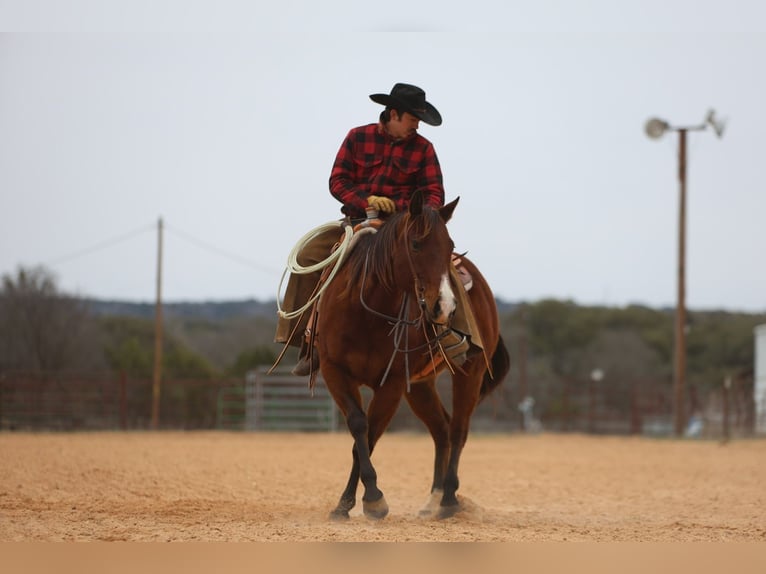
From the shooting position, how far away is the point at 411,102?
313 inches

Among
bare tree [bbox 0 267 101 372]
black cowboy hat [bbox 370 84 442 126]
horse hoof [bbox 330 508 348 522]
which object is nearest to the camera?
horse hoof [bbox 330 508 348 522]

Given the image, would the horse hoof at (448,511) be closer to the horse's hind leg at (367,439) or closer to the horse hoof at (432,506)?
the horse hoof at (432,506)

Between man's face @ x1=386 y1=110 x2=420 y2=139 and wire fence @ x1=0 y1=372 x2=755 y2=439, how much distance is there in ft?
59.3

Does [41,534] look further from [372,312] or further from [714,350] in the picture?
[714,350]

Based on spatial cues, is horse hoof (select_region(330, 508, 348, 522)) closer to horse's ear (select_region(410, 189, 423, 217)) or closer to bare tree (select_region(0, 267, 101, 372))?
horse's ear (select_region(410, 189, 423, 217))

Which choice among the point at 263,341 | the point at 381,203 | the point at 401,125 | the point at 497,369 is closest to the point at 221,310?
the point at 263,341

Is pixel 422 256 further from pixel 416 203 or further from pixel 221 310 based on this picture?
pixel 221 310

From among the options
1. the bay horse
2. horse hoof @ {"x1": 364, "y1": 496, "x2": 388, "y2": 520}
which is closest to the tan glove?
the bay horse

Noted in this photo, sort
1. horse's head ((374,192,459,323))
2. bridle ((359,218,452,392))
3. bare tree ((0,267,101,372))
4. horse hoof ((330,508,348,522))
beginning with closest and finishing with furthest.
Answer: horse's head ((374,192,459,323))
bridle ((359,218,452,392))
horse hoof ((330,508,348,522))
bare tree ((0,267,101,372))

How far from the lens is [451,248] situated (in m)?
6.95

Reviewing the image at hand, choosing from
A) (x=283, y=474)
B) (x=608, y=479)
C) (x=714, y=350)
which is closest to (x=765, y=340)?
(x=714, y=350)

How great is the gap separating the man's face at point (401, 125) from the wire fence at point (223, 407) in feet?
59.3

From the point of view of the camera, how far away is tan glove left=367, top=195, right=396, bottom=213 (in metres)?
7.75

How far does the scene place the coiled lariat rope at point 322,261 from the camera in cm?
773
